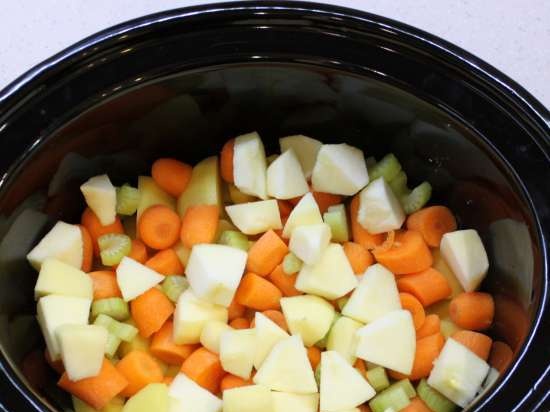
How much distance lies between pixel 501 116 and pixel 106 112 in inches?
22.2

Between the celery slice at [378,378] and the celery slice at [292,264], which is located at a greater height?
the celery slice at [292,264]

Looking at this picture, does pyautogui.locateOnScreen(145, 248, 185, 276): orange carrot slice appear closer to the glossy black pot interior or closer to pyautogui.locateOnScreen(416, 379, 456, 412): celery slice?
the glossy black pot interior

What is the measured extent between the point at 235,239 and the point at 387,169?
27 centimetres

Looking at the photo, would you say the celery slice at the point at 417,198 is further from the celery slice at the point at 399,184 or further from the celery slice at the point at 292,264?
the celery slice at the point at 292,264

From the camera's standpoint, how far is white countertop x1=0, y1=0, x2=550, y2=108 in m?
1.38

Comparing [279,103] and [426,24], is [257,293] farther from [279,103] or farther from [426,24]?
[426,24]

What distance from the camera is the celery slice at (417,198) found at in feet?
4.06

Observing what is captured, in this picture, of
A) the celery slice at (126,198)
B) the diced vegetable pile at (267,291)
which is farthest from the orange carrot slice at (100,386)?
the celery slice at (126,198)

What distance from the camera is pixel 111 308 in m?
1.17

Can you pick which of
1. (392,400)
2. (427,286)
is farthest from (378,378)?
(427,286)

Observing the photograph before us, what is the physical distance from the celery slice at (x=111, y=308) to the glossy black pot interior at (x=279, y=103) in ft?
0.31

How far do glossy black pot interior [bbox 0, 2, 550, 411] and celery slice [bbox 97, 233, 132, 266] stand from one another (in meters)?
0.08

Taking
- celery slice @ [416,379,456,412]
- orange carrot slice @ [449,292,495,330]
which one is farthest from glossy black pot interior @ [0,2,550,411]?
celery slice @ [416,379,456,412]

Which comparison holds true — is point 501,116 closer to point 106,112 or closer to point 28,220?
point 106,112
